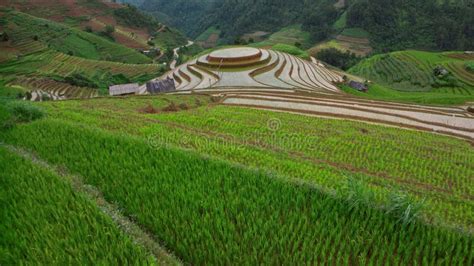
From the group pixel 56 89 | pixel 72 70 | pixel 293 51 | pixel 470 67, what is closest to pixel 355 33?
pixel 470 67

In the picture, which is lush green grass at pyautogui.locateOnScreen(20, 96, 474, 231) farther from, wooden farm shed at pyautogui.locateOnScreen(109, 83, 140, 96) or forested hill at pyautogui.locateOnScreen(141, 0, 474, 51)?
forested hill at pyautogui.locateOnScreen(141, 0, 474, 51)

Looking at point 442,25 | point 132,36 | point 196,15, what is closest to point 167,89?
point 132,36

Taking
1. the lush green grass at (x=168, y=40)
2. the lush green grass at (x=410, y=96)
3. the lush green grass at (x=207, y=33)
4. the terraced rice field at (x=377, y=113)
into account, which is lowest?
the terraced rice field at (x=377, y=113)

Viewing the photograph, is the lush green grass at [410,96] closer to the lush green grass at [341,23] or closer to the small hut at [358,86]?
the small hut at [358,86]

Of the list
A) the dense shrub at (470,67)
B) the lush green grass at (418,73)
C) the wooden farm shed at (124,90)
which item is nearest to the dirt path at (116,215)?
the wooden farm shed at (124,90)

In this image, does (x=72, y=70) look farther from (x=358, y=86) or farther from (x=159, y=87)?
(x=358, y=86)

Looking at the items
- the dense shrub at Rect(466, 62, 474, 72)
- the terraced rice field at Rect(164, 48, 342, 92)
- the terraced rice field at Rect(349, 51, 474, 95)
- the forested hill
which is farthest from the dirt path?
the forested hill
